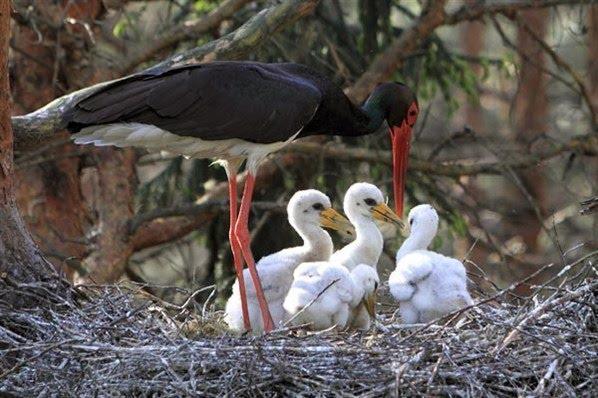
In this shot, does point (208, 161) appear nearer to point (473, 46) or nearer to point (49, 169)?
point (49, 169)

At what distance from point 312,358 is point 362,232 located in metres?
2.25

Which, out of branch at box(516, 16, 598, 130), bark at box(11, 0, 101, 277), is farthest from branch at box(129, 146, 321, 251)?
branch at box(516, 16, 598, 130)

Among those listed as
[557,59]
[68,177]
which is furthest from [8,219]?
[557,59]

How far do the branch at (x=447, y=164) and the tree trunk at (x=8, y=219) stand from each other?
2756 millimetres

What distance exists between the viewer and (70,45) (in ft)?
33.0

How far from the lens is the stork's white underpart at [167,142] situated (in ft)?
25.9

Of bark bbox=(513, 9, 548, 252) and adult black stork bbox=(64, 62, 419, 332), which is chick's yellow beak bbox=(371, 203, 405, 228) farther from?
bark bbox=(513, 9, 548, 252)

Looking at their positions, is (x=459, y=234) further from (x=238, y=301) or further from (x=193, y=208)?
(x=238, y=301)

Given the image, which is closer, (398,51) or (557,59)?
(398,51)

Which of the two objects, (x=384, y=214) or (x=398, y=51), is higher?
(x=398, y=51)

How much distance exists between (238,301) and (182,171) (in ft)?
9.80

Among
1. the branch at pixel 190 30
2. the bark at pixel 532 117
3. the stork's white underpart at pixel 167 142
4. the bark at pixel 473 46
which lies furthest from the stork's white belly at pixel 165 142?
the bark at pixel 473 46

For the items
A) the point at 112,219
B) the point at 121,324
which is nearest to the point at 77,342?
the point at 121,324

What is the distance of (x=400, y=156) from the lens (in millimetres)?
9609
